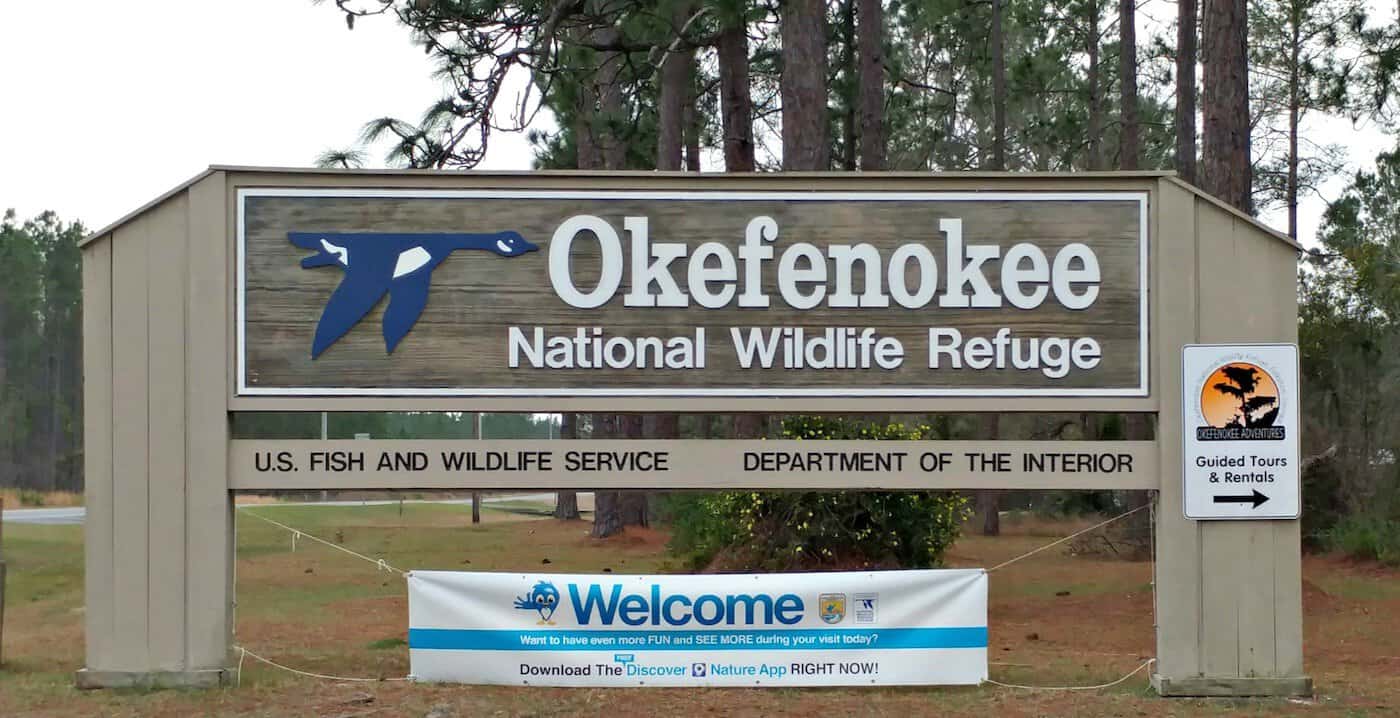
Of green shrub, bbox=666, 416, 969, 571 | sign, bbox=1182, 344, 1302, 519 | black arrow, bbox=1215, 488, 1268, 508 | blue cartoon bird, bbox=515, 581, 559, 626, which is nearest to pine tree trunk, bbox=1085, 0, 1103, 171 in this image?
green shrub, bbox=666, 416, 969, 571

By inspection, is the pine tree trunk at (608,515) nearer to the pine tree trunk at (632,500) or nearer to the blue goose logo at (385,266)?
the pine tree trunk at (632,500)

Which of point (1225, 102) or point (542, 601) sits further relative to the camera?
point (1225, 102)

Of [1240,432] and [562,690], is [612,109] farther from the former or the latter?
[1240,432]

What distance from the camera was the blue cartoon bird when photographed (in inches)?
363

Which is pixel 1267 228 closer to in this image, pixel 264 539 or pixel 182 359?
pixel 182 359

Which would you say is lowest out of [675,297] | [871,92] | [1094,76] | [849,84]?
[675,297]

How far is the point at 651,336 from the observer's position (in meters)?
9.28

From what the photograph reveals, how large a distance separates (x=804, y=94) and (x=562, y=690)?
9.31 m

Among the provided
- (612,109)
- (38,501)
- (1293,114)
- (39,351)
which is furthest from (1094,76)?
(39,351)

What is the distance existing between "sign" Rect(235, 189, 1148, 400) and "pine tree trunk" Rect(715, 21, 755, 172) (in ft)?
30.8

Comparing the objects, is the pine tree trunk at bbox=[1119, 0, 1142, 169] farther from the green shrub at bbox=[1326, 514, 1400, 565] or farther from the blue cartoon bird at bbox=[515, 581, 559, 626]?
the blue cartoon bird at bbox=[515, 581, 559, 626]

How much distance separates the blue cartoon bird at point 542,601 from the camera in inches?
363

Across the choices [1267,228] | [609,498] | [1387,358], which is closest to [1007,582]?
[1387,358]

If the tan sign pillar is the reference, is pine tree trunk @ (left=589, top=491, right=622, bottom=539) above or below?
Answer: below
